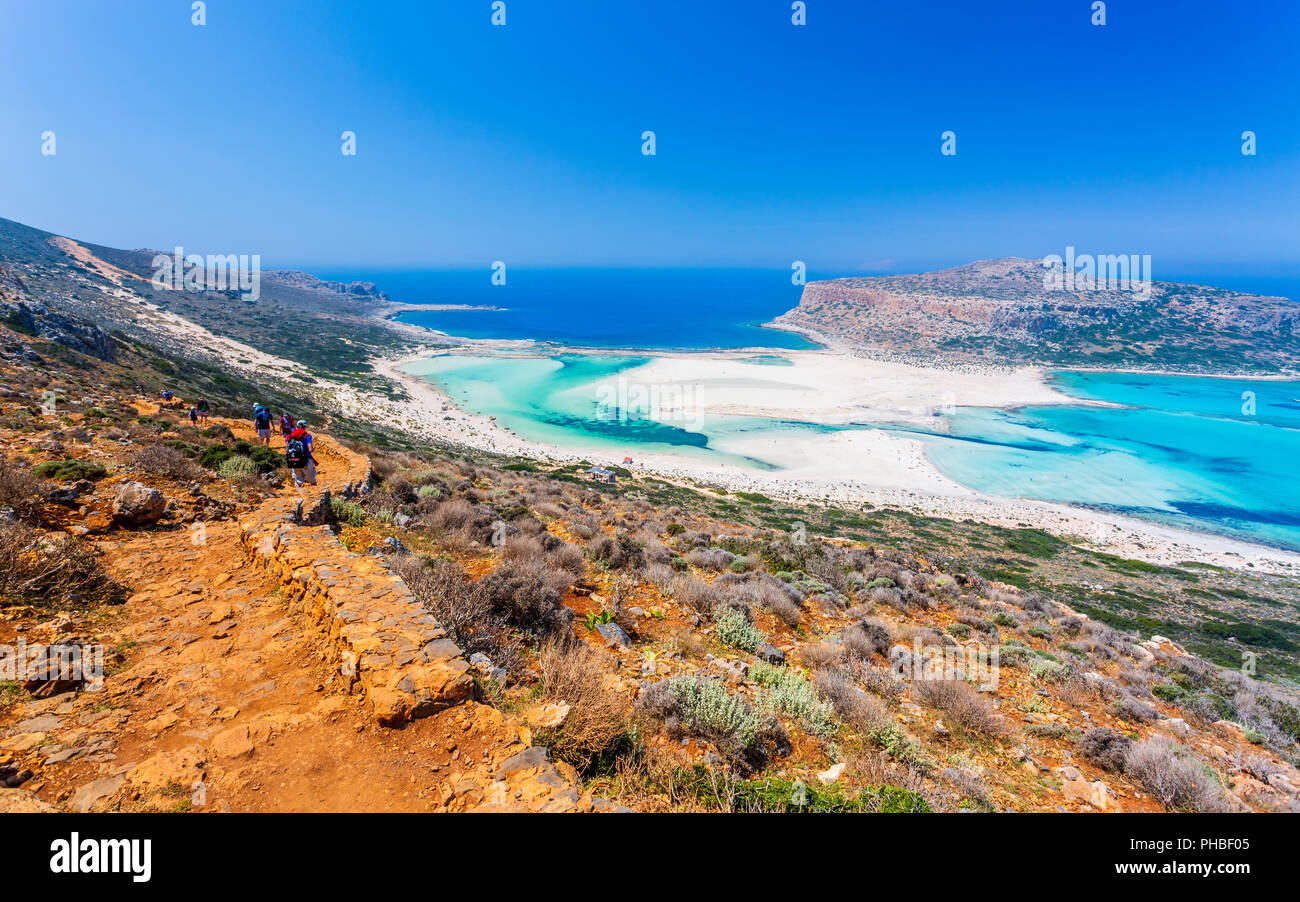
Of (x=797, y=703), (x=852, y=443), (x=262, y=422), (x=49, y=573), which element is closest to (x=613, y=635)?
(x=797, y=703)

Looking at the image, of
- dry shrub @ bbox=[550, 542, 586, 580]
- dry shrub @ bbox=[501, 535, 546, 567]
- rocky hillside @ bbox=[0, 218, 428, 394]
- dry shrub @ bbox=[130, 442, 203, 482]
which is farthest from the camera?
rocky hillside @ bbox=[0, 218, 428, 394]

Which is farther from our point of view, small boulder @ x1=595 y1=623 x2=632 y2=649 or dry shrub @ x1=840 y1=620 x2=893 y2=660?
dry shrub @ x1=840 y1=620 x2=893 y2=660

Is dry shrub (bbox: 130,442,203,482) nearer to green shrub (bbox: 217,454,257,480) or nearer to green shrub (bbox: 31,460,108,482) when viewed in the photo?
green shrub (bbox: 217,454,257,480)

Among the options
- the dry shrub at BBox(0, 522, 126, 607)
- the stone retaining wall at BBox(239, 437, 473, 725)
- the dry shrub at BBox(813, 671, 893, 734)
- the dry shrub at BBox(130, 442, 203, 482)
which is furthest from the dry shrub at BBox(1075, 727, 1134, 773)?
the dry shrub at BBox(130, 442, 203, 482)

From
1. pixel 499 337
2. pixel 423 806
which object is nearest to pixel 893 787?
pixel 423 806

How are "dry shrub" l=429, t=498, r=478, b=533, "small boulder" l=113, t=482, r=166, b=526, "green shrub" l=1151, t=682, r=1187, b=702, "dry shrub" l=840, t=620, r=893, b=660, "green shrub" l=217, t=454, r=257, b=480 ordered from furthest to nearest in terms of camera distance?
"green shrub" l=217, t=454, r=257, b=480 < "dry shrub" l=429, t=498, r=478, b=533 < "green shrub" l=1151, t=682, r=1187, b=702 < "dry shrub" l=840, t=620, r=893, b=660 < "small boulder" l=113, t=482, r=166, b=526

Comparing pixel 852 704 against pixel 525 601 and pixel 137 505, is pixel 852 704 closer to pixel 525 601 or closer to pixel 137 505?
pixel 525 601
